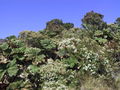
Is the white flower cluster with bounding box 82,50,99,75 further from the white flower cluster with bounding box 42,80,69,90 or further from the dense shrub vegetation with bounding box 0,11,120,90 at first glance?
the white flower cluster with bounding box 42,80,69,90

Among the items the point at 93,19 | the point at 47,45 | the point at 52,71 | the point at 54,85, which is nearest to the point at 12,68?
the point at 52,71

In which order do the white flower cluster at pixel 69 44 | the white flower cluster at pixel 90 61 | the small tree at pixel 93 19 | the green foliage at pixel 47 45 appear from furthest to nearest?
the small tree at pixel 93 19 → the green foliage at pixel 47 45 → the white flower cluster at pixel 69 44 → the white flower cluster at pixel 90 61

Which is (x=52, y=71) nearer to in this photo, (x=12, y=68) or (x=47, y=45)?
(x=12, y=68)

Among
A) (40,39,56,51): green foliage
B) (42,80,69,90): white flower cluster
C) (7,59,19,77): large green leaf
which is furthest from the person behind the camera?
(40,39,56,51): green foliage

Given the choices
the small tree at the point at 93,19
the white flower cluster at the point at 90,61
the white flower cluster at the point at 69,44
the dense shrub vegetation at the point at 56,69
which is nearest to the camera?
the dense shrub vegetation at the point at 56,69

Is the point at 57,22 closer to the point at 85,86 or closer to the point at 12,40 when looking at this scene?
the point at 12,40

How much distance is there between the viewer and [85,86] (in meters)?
10.5

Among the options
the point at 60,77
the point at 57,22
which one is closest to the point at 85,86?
the point at 60,77

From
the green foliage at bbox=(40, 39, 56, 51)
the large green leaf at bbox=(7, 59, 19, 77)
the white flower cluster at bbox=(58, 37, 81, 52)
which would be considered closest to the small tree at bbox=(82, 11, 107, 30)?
the white flower cluster at bbox=(58, 37, 81, 52)

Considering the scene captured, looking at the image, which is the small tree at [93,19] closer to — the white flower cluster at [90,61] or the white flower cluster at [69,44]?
the white flower cluster at [69,44]

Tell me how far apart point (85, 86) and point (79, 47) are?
334cm


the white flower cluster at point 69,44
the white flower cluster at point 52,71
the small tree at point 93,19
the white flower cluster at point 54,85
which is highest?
the small tree at point 93,19

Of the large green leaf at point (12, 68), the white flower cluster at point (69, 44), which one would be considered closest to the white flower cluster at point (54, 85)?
the large green leaf at point (12, 68)

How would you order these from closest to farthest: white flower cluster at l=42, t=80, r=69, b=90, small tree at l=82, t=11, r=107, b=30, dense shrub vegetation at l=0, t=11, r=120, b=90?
white flower cluster at l=42, t=80, r=69, b=90 < dense shrub vegetation at l=0, t=11, r=120, b=90 < small tree at l=82, t=11, r=107, b=30
